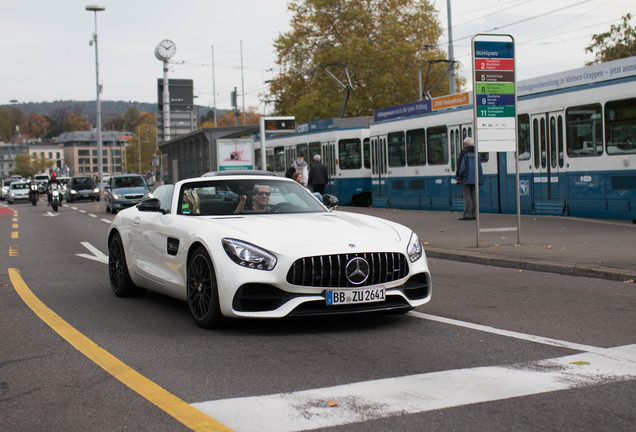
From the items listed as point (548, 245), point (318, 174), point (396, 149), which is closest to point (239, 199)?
point (548, 245)

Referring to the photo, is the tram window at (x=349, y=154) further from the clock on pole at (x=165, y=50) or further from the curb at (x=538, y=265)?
the clock on pole at (x=165, y=50)

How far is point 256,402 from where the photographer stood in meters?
4.52

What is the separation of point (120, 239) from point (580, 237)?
8.33 metres

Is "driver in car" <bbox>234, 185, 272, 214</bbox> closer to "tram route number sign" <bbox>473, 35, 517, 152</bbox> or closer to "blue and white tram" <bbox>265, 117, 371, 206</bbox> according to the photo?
"tram route number sign" <bbox>473, 35, 517, 152</bbox>

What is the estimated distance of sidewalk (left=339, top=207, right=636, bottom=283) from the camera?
10719 mm

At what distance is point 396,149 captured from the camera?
91.1 feet

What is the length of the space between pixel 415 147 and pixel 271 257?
66.8 ft

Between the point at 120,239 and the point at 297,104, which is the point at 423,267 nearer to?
the point at 120,239

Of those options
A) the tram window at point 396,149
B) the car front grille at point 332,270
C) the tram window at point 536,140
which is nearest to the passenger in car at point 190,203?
the car front grille at point 332,270

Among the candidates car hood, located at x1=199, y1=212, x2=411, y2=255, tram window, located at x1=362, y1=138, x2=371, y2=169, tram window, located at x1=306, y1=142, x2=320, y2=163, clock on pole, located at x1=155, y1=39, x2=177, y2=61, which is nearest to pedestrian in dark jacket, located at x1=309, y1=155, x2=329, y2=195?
tram window, located at x1=362, y1=138, x2=371, y2=169

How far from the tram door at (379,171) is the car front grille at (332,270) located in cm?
2223

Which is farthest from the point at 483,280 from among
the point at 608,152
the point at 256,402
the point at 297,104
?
the point at 297,104

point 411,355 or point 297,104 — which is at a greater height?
point 297,104

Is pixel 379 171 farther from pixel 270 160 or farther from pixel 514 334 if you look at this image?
pixel 514 334
